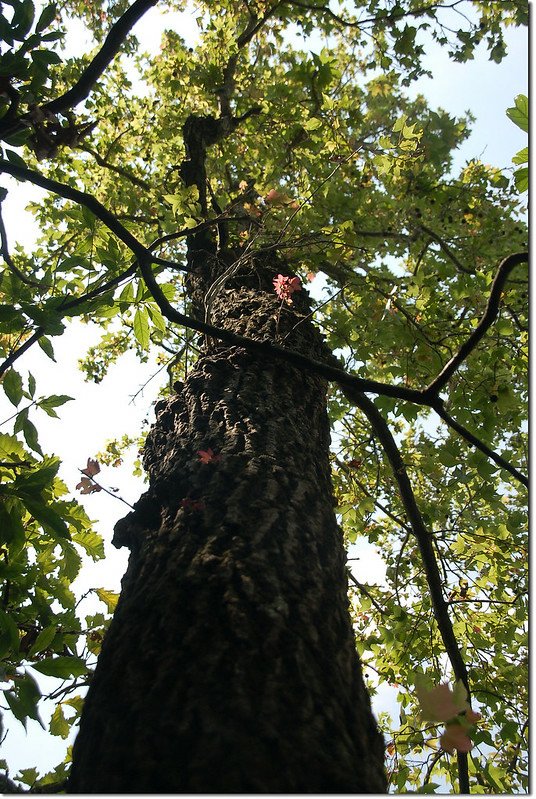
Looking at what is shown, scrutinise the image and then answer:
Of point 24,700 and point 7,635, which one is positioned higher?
point 7,635

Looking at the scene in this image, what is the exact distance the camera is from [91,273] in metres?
2.42

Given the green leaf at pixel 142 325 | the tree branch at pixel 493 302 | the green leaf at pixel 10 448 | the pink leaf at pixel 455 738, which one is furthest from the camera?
the green leaf at pixel 142 325

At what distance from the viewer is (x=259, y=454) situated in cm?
179

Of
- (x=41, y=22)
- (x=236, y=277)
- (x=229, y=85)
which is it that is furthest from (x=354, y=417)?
(x=41, y=22)

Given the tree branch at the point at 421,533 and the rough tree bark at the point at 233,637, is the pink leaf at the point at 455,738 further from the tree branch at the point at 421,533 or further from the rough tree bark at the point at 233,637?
the tree branch at the point at 421,533

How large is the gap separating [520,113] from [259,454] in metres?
1.50

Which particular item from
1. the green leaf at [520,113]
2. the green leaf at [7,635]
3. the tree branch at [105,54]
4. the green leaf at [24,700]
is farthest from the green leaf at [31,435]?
the green leaf at [520,113]

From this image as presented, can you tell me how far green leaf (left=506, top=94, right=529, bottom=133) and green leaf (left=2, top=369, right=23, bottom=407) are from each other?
83.0 inches

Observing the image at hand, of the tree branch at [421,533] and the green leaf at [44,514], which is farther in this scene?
the tree branch at [421,533]

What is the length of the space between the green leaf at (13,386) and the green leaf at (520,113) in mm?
2109

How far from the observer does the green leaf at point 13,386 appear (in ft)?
6.72

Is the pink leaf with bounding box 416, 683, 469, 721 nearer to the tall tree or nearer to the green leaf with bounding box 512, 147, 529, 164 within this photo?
the tall tree

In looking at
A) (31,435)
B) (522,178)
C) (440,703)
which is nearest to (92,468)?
(31,435)

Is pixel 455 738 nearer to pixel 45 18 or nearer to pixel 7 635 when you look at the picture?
pixel 7 635
